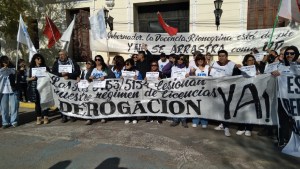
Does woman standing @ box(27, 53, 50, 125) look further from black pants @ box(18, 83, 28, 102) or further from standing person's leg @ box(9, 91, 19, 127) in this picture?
black pants @ box(18, 83, 28, 102)

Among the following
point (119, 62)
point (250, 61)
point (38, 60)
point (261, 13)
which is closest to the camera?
point (250, 61)

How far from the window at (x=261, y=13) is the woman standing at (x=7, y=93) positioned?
8.47 m

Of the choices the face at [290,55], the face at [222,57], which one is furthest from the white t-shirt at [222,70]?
the face at [290,55]

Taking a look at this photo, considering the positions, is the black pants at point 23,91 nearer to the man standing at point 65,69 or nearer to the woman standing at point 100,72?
the man standing at point 65,69

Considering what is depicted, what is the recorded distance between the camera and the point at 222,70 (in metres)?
6.05

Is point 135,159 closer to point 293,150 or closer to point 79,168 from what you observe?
point 79,168

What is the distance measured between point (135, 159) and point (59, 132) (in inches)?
94.3

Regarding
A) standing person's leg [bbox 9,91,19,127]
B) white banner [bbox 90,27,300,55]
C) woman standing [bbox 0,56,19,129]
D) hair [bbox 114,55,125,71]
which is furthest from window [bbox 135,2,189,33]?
standing person's leg [bbox 9,91,19,127]

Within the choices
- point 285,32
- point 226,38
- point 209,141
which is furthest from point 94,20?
point 285,32

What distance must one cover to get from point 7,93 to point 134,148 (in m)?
3.63

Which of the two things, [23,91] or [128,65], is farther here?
[23,91]

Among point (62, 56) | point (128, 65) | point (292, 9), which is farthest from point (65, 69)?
point (292, 9)

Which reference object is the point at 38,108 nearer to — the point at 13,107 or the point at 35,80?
the point at 13,107

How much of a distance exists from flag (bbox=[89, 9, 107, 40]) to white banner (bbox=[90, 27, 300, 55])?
0.27m
